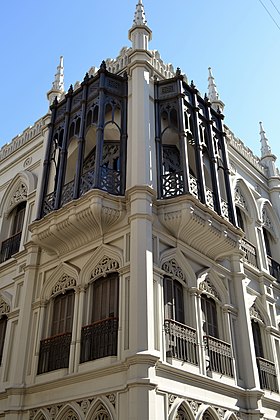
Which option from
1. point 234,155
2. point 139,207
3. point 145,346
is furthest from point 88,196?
point 234,155

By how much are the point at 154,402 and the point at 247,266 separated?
734 cm

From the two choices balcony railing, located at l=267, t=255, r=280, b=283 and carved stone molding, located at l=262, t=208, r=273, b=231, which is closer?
balcony railing, located at l=267, t=255, r=280, b=283

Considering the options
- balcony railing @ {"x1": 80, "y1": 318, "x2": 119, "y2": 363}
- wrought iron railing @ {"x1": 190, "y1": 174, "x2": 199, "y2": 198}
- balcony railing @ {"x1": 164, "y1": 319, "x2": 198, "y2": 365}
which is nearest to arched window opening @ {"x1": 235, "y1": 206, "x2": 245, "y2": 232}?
wrought iron railing @ {"x1": 190, "y1": 174, "x2": 199, "y2": 198}

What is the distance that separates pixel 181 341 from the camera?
11070 mm

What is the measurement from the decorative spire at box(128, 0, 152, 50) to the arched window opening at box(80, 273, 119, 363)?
740 cm

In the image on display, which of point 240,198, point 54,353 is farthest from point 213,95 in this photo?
point 54,353

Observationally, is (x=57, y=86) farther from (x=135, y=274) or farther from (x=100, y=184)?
(x=135, y=274)

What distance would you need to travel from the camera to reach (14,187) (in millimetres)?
17797

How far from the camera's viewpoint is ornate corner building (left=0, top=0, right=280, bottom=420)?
10.4m

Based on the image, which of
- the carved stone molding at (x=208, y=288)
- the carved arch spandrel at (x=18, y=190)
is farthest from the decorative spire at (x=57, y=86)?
the carved stone molding at (x=208, y=288)

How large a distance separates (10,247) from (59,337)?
5.37 m

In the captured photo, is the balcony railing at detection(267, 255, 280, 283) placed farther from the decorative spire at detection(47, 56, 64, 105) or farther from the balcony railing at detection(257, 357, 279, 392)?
Answer: the decorative spire at detection(47, 56, 64, 105)

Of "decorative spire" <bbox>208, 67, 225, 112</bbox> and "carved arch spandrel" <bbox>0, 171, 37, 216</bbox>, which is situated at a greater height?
"decorative spire" <bbox>208, 67, 225, 112</bbox>

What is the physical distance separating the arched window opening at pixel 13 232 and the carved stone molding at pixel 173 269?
20.2 ft
